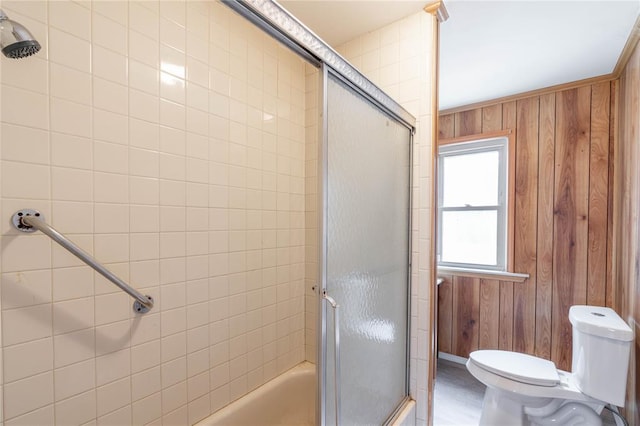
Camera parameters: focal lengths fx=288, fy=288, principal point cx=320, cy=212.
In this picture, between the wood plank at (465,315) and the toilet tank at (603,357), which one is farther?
the wood plank at (465,315)

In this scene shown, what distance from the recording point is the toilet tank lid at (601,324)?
4.58 ft

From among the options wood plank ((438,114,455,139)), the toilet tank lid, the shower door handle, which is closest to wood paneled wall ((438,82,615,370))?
wood plank ((438,114,455,139))

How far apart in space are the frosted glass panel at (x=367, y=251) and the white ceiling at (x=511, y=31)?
641 mm

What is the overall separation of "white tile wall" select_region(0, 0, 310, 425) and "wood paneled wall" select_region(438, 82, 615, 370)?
6.20 feet

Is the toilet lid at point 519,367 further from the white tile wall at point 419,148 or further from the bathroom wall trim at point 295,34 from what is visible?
the bathroom wall trim at point 295,34

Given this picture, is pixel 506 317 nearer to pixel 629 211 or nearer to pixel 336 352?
pixel 629 211

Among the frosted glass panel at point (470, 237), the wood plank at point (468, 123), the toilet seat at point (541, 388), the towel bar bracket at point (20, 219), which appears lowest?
the toilet seat at point (541, 388)

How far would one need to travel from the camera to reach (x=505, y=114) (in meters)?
2.39

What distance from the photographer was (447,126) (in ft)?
8.84

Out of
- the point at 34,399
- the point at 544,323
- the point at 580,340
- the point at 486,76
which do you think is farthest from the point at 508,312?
the point at 34,399

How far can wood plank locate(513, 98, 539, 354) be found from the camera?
2.26 metres

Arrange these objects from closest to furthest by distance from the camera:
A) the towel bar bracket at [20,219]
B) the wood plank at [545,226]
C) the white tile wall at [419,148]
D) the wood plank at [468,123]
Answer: the towel bar bracket at [20,219] < the white tile wall at [419,148] < the wood plank at [545,226] < the wood plank at [468,123]

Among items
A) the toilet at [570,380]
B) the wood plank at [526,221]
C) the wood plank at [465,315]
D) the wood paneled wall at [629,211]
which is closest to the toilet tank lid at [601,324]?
the toilet at [570,380]

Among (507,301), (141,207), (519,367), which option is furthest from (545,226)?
(141,207)
